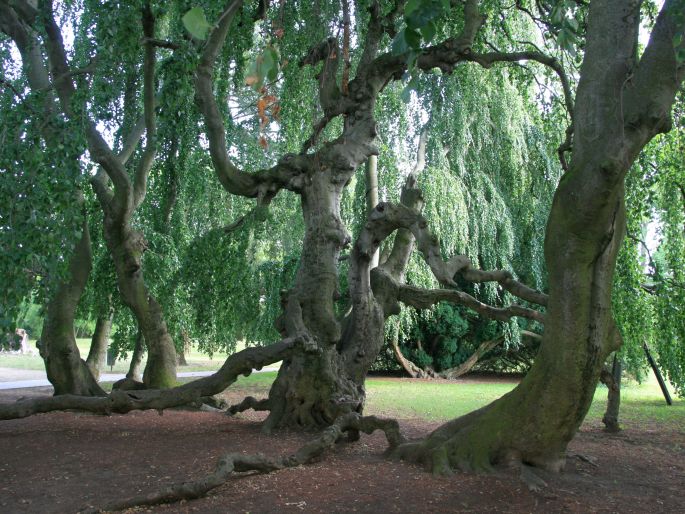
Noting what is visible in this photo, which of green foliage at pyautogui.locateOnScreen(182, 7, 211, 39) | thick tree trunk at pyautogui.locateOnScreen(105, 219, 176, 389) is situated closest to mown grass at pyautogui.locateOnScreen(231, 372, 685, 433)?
thick tree trunk at pyautogui.locateOnScreen(105, 219, 176, 389)

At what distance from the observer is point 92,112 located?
755 centimetres

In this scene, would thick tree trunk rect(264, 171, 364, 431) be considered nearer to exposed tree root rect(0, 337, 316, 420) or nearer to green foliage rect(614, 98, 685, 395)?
exposed tree root rect(0, 337, 316, 420)

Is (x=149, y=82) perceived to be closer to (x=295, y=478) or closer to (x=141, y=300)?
(x=141, y=300)

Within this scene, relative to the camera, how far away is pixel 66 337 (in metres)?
9.66

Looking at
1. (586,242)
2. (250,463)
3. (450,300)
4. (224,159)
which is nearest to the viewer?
(586,242)

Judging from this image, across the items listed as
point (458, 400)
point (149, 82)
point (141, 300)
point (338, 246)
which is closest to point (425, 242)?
point (338, 246)

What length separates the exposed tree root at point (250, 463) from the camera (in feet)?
15.1

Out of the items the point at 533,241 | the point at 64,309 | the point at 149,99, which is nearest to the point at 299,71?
the point at 149,99

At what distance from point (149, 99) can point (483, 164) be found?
8.26 m

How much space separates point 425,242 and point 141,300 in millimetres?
4742

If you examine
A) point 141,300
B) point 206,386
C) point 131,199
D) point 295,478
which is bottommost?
point 295,478

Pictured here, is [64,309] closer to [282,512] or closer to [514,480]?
[282,512]

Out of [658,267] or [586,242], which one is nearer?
[586,242]

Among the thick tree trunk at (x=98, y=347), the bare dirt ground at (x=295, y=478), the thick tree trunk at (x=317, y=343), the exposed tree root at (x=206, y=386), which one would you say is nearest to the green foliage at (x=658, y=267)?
the bare dirt ground at (x=295, y=478)
